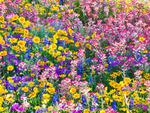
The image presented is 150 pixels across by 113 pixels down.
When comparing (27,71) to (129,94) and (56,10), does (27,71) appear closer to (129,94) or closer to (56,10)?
(129,94)

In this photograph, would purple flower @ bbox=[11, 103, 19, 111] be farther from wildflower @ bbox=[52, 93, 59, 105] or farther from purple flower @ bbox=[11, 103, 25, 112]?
wildflower @ bbox=[52, 93, 59, 105]

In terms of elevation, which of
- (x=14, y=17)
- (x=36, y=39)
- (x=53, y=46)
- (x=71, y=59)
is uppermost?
(x=14, y=17)

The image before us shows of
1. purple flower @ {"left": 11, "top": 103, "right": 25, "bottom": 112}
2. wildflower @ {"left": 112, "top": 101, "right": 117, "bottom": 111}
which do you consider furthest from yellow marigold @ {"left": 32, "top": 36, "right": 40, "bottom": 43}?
wildflower @ {"left": 112, "top": 101, "right": 117, "bottom": 111}

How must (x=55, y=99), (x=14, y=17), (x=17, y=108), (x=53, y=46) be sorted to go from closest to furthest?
1. (x=17, y=108)
2. (x=55, y=99)
3. (x=53, y=46)
4. (x=14, y=17)

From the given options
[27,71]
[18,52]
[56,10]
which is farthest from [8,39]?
[56,10]

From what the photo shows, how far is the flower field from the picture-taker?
4742 millimetres

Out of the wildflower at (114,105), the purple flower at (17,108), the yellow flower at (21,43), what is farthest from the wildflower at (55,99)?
the yellow flower at (21,43)

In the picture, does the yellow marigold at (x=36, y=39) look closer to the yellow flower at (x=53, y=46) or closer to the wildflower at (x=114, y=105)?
the yellow flower at (x=53, y=46)

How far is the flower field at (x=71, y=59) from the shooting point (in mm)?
4742

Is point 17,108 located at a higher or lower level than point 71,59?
lower

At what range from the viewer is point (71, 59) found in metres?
5.59

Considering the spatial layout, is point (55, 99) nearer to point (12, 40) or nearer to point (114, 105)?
point (114, 105)

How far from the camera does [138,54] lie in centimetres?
549

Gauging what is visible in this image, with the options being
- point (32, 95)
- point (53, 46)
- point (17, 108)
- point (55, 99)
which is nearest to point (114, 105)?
point (55, 99)
